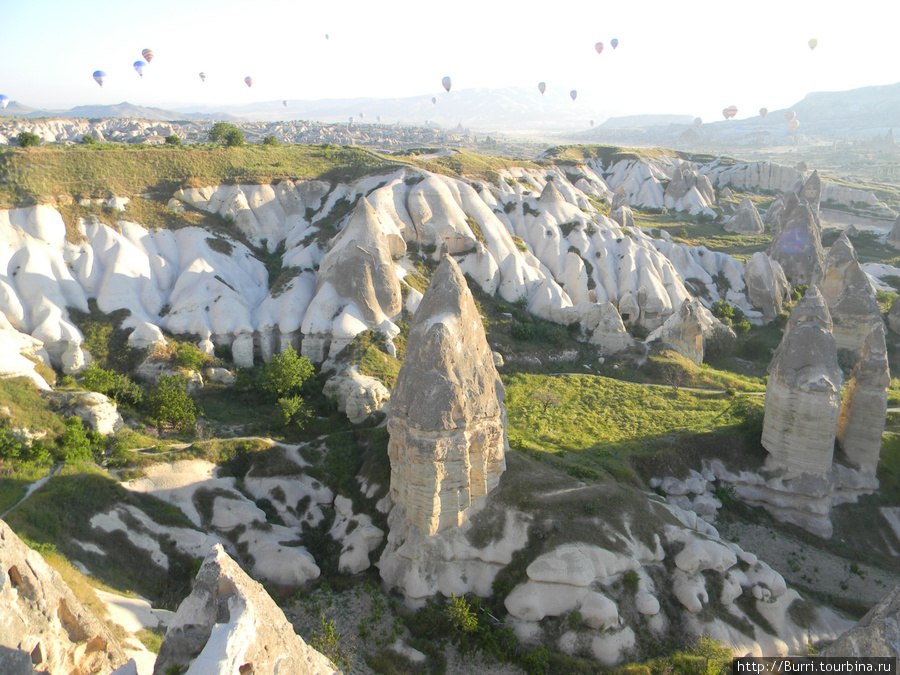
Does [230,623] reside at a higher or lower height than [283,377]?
higher

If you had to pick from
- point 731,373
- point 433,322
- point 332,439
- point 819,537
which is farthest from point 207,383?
point 731,373

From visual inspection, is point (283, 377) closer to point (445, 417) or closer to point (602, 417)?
point (445, 417)

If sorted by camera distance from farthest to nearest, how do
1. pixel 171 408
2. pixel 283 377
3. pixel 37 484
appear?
pixel 283 377
pixel 171 408
pixel 37 484

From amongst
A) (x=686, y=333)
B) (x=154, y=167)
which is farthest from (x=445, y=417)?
(x=154, y=167)

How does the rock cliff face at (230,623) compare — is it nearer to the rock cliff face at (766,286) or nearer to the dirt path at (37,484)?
the dirt path at (37,484)

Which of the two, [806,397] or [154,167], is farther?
[154,167]

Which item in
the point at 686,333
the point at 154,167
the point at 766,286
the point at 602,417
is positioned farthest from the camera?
the point at 766,286

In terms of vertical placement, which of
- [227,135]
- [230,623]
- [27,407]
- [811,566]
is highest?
[227,135]
